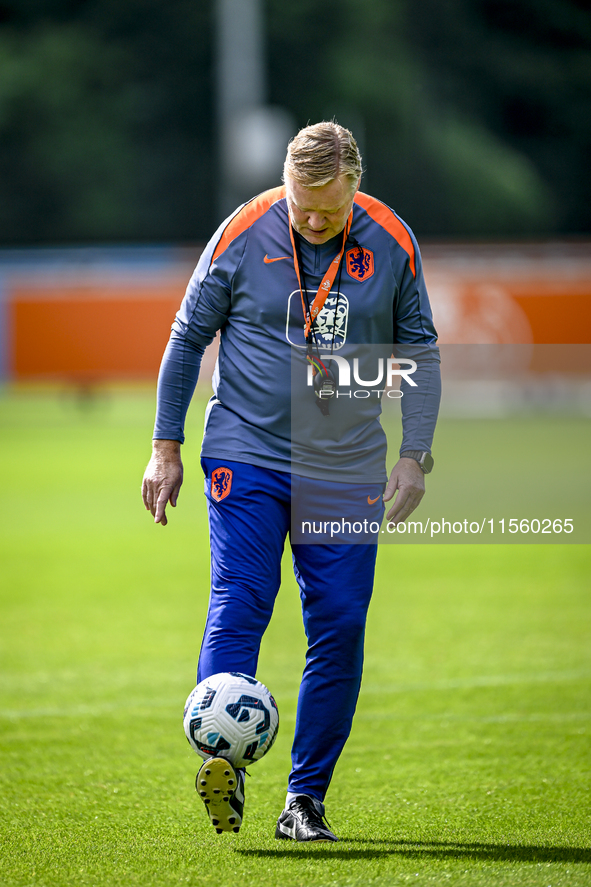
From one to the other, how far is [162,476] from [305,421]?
1.57ft

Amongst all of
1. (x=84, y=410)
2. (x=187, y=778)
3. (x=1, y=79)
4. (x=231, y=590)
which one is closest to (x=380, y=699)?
(x=187, y=778)

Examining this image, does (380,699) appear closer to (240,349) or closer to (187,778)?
(187,778)

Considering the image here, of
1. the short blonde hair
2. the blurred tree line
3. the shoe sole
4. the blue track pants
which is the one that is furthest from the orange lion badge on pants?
the blurred tree line

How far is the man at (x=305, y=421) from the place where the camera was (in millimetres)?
3822

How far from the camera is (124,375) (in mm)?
27375

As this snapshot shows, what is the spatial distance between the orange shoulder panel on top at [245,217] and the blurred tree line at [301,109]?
37.8m

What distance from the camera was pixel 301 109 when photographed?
43.4 meters

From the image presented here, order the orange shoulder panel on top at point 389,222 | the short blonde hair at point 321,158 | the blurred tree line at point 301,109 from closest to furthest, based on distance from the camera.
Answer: the short blonde hair at point 321,158
the orange shoulder panel on top at point 389,222
the blurred tree line at point 301,109

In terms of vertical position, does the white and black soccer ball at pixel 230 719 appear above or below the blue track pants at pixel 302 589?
below

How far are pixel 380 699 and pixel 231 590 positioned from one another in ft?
7.56

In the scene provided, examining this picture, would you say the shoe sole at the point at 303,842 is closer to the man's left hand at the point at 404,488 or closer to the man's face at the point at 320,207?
the man's left hand at the point at 404,488

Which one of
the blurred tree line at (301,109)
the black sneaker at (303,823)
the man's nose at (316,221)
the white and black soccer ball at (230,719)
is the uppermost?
the blurred tree line at (301,109)

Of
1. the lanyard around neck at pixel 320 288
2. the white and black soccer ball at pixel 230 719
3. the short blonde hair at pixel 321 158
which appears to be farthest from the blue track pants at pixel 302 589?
the short blonde hair at pixel 321 158

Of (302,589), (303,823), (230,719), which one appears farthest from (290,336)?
(303,823)
